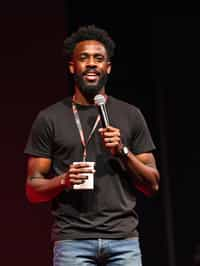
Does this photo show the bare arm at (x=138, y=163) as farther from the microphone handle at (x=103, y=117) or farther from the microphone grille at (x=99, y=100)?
the microphone grille at (x=99, y=100)

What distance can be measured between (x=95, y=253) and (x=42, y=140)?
51cm

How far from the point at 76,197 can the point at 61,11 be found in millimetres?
1770

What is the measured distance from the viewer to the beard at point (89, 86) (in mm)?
2633

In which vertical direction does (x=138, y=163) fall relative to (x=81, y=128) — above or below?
below

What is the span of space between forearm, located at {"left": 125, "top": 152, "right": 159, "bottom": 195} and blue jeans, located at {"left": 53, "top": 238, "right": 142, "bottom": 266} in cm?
24

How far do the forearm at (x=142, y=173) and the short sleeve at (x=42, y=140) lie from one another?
34 cm

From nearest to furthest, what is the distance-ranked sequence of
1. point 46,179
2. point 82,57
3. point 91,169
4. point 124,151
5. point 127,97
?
point 91,169 → point 124,151 → point 46,179 → point 82,57 → point 127,97

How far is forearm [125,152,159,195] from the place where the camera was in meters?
2.47

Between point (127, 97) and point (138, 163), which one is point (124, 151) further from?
point (127, 97)

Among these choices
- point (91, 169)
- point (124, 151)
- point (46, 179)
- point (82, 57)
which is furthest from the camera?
point (82, 57)

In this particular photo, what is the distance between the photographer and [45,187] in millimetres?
2477

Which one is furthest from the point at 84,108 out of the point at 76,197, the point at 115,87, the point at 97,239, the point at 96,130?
the point at 115,87

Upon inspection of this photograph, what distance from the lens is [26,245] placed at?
3.80 metres

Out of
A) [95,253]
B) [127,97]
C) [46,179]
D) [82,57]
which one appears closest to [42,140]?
[46,179]
